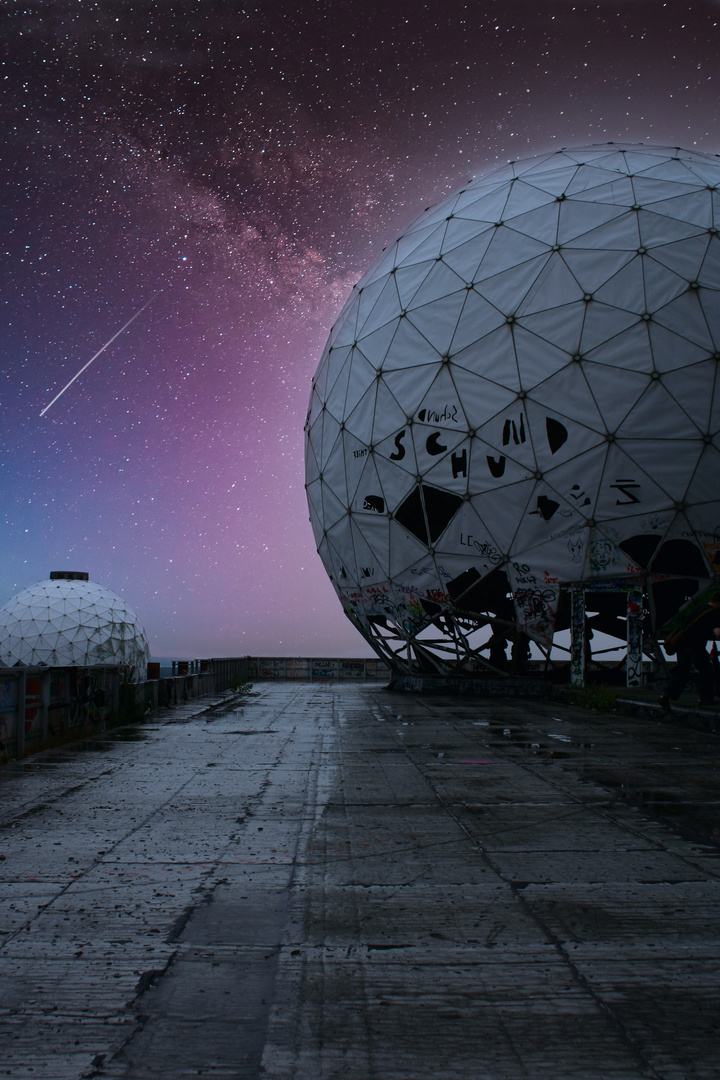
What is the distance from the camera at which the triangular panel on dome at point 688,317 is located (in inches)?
609

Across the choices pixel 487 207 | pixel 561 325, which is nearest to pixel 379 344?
pixel 487 207

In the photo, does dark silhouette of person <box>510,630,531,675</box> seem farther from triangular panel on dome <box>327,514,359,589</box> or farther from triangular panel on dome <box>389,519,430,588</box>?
triangular panel on dome <box>327,514,359,589</box>

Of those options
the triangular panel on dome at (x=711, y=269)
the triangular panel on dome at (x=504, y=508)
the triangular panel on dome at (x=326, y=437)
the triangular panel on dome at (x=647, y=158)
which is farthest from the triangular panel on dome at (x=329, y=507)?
the triangular panel on dome at (x=647, y=158)

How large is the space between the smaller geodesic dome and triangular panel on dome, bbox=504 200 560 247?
24.2m

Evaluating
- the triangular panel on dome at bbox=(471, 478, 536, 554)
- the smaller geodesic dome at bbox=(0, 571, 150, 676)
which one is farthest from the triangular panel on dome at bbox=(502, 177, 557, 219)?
the smaller geodesic dome at bbox=(0, 571, 150, 676)

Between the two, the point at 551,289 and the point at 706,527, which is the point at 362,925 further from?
the point at 551,289

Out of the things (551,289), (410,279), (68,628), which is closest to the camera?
(551,289)

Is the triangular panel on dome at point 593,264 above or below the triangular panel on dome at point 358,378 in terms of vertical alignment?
above

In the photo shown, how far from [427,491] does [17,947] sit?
1542 centimetres

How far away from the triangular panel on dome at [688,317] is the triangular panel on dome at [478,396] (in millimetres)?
3630

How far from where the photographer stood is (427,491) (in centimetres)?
1781

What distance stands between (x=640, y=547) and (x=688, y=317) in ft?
17.1

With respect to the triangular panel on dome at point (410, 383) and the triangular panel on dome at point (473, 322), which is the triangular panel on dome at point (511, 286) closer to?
the triangular panel on dome at point (473, 322)

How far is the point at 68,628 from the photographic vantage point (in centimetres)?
3400
